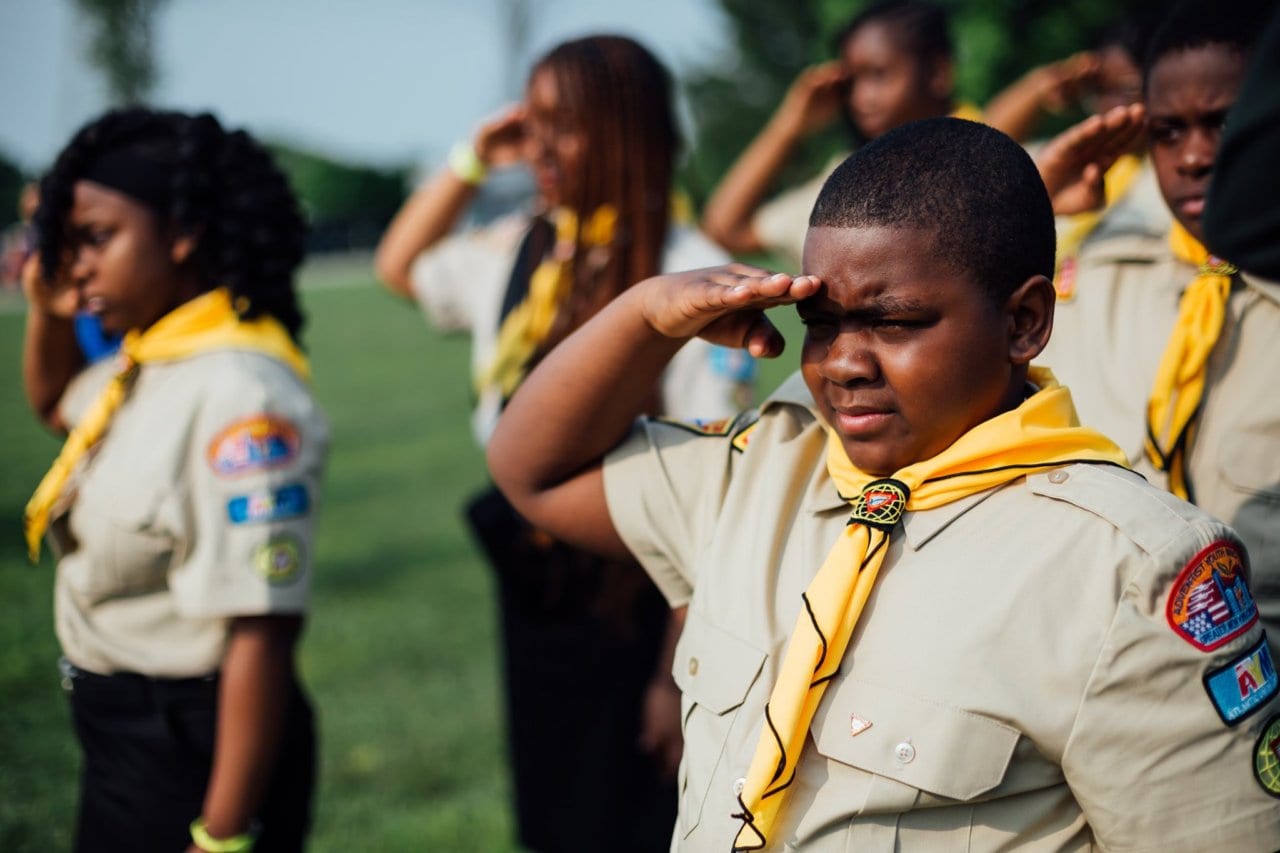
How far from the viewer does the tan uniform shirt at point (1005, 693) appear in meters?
1.40

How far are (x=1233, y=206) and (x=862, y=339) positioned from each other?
1.68ft

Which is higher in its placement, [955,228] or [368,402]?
[955,228]

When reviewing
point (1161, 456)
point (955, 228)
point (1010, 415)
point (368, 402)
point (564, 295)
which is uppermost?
point (955, 228)

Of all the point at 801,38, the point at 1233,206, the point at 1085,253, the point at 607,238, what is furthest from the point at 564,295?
the point at 801,38

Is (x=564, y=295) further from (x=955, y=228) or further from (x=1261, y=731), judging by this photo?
(x=1261, y=731)

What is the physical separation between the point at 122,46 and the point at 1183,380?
2057 inches

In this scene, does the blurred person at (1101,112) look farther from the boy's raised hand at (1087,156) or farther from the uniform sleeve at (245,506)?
the uniform sleeve at (245,506)

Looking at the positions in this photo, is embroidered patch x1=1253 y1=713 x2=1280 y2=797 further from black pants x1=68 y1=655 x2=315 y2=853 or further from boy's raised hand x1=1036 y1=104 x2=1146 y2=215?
black pants x1=68 y1=655 x2=315 y2=853

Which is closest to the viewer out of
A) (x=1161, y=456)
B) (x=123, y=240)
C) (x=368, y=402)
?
(x=1161, y=456)

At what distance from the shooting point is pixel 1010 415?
158 cm

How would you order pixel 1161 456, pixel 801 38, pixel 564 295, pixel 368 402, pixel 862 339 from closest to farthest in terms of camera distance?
1. pixel 862 339
2. pixel 1161 456
3. pixel 564 295
4. pixel 368 402
5. pixel 801 38

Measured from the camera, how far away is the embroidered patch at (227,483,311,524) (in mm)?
2436

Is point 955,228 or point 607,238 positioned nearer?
point 955,228

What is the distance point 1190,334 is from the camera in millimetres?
1974
